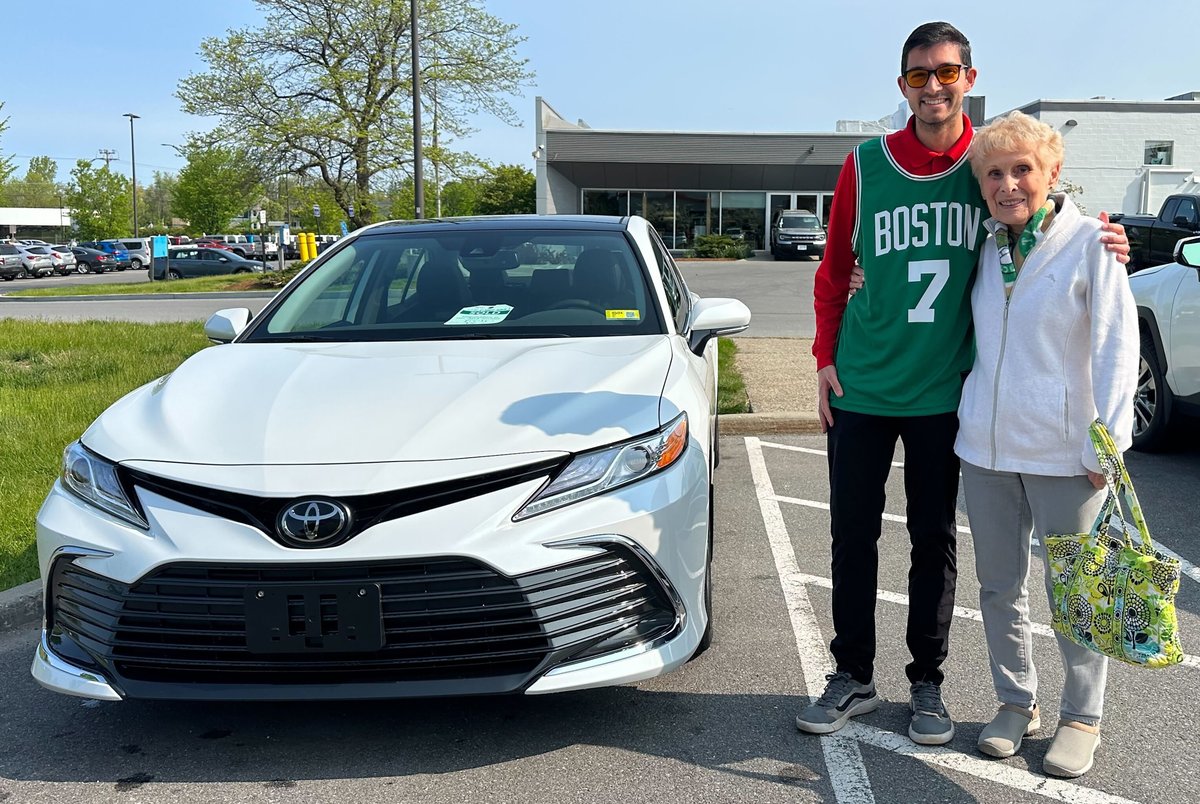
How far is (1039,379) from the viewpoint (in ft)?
8.67

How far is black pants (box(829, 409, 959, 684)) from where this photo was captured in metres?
2.90

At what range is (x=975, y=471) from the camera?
110 inches

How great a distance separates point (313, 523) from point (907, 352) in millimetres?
1640

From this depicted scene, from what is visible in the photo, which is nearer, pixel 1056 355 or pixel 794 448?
pixel 1056 355

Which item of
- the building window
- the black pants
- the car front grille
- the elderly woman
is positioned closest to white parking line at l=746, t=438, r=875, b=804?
the black pants

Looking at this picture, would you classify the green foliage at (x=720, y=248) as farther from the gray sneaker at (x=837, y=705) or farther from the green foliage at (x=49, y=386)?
the gray sneaker at (x=837, y=705)

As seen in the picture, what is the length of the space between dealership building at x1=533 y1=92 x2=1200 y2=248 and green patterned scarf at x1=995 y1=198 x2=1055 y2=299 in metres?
29.4

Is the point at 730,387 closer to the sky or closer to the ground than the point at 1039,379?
closer to the ground

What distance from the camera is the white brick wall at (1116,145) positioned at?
106 feet

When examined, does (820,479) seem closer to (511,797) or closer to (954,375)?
(954,375)

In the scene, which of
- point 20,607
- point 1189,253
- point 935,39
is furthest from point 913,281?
point 20,607

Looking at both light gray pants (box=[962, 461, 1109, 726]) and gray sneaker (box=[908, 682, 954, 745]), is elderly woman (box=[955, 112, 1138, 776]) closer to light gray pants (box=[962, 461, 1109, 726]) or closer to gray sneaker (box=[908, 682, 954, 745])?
light gray pants (box=[962, 461, 1109, 726])

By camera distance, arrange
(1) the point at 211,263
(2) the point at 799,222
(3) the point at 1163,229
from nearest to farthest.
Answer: (3) the point at 1163,229 < (2) the point at 799,222 < (1) the point at 211,263

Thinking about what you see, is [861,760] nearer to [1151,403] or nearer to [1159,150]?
[1151,403]
